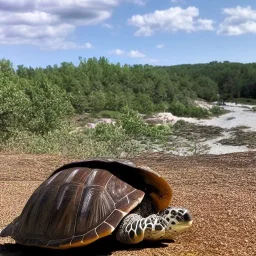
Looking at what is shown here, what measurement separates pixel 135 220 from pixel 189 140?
106ft

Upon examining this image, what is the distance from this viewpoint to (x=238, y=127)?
147 ft

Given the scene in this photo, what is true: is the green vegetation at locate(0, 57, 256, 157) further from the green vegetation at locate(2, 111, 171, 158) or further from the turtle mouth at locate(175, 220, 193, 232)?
the turtle mouth at locate(175, 220, 193, 232)

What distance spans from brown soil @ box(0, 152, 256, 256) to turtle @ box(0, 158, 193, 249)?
9.0 inches

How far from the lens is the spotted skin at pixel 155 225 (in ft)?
14.9

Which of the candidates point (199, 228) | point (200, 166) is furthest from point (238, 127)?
point (199, 228)

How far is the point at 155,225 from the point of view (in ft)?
14.9

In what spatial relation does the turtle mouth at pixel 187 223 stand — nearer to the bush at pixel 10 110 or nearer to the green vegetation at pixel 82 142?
the green vegetation at pixel 82 142

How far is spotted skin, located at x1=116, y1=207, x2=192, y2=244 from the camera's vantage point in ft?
14.9

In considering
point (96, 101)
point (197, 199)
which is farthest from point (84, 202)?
point (96, 101)

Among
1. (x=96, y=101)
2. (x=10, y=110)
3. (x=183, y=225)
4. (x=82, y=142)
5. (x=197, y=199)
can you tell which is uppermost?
(x=183, y=225)

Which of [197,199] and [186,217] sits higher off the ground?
[186,217]

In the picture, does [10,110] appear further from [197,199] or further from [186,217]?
[186,217]

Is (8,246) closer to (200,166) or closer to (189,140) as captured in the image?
(200,166)

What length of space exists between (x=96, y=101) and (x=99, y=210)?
53859mm
